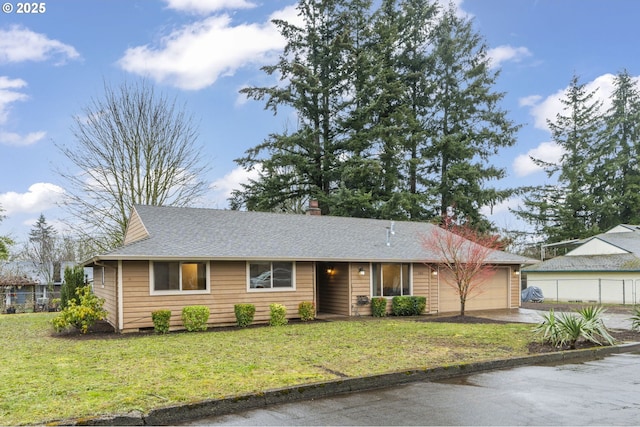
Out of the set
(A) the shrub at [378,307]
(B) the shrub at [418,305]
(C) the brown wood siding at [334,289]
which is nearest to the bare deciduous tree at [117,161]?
(C) the brown wood siding at [334,289]

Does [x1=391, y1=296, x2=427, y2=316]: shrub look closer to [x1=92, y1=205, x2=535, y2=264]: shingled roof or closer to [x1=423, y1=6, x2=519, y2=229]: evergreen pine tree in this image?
[x1=92, y1=205, x2=535, y2=264]: shingled roof

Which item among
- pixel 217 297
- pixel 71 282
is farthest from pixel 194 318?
pixel 71 282

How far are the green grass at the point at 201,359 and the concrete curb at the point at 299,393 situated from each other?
0.20 m

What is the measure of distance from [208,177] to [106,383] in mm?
18328

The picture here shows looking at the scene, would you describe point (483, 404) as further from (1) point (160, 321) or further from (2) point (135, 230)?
(2) point (135, 230)

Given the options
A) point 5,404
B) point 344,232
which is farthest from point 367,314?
point 5,404

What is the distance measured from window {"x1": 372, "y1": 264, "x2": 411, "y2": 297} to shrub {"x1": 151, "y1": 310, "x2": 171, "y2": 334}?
740 cm

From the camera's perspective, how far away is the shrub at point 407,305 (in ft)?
55.4

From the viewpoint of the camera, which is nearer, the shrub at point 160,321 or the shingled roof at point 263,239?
the shrub at point 160,321

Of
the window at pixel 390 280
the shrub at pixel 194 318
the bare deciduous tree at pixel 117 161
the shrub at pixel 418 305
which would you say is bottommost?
the shrub at pixel 418 305

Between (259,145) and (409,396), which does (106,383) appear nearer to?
(409,396)

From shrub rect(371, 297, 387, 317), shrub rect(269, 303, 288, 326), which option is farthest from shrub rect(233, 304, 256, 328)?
shrub rect(371, 297, 387, 317)

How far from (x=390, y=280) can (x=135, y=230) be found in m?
9.12

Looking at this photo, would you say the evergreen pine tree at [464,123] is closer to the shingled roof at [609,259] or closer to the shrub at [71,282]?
the shingled roof at [609,259]
